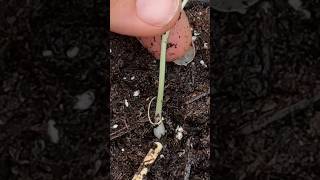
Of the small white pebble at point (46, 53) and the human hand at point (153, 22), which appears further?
the small white pebble at point (46, 53)

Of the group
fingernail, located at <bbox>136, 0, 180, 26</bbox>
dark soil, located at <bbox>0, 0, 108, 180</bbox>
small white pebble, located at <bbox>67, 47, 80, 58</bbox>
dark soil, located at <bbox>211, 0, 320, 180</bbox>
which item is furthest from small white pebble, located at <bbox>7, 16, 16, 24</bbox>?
dark soil, located at <bbox>211, 0, 320, 180</bbox>

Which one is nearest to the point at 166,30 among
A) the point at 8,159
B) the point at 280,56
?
the point at 280,56

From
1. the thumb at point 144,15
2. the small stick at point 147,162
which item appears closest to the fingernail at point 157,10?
the thumb at point 144,15

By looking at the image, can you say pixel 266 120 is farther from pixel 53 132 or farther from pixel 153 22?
pixel 53 132

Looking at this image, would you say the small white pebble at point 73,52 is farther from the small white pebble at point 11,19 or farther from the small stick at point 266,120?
the small stick at point 266,120

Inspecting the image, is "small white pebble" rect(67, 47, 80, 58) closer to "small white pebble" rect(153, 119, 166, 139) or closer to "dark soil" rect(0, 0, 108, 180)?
"dark soil" rect(0, 0, 108, 180)
